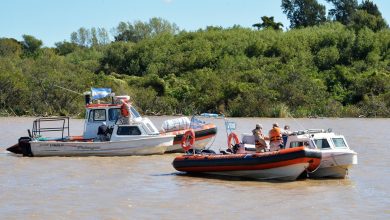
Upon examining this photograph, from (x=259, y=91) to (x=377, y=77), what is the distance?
1014cm

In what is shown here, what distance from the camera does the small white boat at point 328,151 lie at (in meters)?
21.1

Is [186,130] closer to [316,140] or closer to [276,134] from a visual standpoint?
[276,134]

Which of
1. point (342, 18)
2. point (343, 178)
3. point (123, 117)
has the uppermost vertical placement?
point (342, 18)

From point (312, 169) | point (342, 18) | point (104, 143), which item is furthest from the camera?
point (342, 18)

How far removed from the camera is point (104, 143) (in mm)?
27578

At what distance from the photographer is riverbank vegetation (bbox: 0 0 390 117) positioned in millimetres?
60750

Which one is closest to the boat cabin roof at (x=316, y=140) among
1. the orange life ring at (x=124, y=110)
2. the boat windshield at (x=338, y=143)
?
the boat windshield at (x=338, y=143)

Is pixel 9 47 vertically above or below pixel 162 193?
above

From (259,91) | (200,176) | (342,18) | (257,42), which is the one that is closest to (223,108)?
(259,91)

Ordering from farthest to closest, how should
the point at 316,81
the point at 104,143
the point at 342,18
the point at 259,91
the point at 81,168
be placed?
the point at 342,18 → the point at 316,81 → the point at 259,91 → the point at 104,143 → the point at 81,168

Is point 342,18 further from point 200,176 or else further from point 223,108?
point 200,176

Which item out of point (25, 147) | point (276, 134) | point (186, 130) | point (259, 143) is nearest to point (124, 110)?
point (186, 130)

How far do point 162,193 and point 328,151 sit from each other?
16.2 ft

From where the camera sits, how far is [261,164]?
21047 mm
